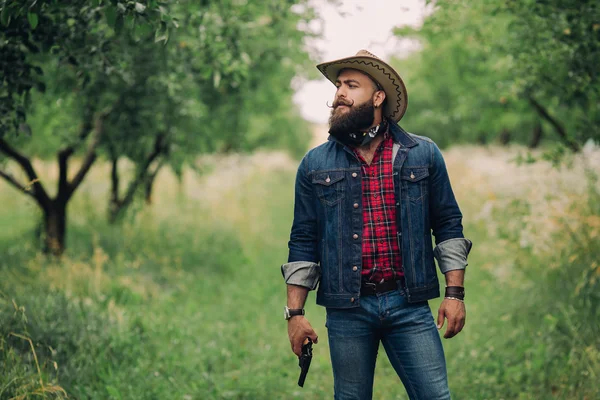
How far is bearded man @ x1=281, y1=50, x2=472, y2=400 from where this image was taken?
2.99m

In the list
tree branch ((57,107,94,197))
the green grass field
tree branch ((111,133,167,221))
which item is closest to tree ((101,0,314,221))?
tree branch ((111,133,167,221))

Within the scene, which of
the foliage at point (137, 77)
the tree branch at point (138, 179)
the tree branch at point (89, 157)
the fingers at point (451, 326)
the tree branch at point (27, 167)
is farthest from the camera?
the tree branch at point (138, 179)

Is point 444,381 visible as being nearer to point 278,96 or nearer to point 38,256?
point 38,256

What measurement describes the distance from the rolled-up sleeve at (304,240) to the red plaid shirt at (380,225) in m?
0.28

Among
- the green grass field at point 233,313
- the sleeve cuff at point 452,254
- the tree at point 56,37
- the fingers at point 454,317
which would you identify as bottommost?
the green grass field at point 233,313

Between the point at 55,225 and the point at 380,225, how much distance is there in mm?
6380

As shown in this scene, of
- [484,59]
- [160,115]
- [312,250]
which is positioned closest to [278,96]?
[160,115]

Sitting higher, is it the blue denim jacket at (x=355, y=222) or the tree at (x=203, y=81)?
the tree at (x=203, y=81)

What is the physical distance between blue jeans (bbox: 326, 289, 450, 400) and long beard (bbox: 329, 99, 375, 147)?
2.65 ft

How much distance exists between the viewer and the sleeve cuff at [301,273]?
311 centimetres

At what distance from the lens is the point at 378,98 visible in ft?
10.6

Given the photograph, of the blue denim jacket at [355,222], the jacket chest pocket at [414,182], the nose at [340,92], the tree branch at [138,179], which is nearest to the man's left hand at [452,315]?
the blue denim jacket at [355,222]

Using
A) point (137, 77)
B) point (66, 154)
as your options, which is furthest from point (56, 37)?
point (66, 154)

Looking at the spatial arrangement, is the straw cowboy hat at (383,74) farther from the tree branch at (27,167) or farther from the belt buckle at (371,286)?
the tree branch at (27,167)
